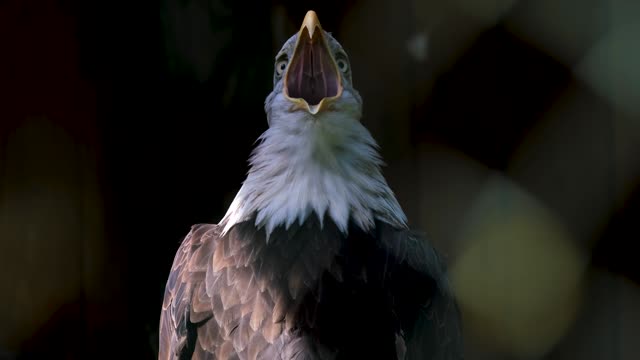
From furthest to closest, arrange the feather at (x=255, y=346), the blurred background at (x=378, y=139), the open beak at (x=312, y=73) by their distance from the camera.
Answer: the blurred background at (x=378, y=139)
the open beak at (x=312, y=73)
the feather at (x=255, y=346)

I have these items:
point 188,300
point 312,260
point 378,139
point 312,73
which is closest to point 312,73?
point 312,73

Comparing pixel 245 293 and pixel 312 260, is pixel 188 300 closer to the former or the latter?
pixel 245 293

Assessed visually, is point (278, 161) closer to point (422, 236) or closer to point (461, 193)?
point (422, 236)

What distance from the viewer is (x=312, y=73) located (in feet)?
5.49

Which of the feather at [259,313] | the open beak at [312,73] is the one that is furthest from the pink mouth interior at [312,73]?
the feather at [259,313]

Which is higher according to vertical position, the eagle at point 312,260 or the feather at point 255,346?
the eagle at point 312,260

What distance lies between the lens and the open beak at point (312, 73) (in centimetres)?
155

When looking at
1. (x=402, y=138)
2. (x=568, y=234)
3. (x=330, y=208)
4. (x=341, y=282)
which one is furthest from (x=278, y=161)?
(x=568, y=234)

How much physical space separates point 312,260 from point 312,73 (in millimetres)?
385

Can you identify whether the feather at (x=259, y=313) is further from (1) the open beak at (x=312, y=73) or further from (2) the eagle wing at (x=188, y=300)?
(1) the open beak at (x=312, y=73)

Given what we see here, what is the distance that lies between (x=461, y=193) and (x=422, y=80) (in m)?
0.32

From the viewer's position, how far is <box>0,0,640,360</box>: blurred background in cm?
212

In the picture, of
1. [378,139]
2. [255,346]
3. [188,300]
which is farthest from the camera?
[378,139]

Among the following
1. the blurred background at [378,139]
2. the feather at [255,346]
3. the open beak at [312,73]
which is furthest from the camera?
the blurred background at [378,139]
